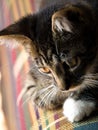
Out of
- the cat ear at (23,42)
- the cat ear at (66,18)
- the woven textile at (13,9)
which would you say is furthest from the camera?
the woven textile at (13,9)

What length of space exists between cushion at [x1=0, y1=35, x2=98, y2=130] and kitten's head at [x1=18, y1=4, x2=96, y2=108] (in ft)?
0.32

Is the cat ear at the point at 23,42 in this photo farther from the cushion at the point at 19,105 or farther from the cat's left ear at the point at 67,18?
the cat's left ear at the point at 67,18

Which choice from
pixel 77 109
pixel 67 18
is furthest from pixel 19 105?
pixel 67 18

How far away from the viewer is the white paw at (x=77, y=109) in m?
1.20

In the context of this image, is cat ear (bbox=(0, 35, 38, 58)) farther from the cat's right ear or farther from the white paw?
the white paw

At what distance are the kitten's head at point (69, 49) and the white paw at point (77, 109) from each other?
66 mm

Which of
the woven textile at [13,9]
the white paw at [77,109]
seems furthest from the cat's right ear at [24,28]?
the woven textile at [13,9]

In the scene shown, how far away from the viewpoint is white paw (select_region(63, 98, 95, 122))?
3.93 ft

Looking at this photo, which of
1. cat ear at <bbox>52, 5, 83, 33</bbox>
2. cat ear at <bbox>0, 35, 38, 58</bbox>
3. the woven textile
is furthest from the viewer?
the woven textile

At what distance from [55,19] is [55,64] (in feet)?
0.48

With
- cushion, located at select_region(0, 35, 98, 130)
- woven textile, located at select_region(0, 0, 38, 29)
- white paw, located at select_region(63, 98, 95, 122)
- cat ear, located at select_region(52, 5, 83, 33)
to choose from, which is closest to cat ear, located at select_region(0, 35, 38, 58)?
cushion, located at select_region(0, 35, 98, 130)

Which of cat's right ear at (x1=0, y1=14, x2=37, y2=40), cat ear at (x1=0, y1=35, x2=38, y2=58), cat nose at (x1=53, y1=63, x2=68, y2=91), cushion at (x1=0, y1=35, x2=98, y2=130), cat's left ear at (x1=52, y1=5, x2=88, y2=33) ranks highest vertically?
cat's left ear at (x1=52, y1=5, x2=88, y2=33)

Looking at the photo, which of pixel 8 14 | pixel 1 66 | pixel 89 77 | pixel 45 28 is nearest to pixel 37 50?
pixel 45 28

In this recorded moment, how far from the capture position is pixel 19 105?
157 cm
